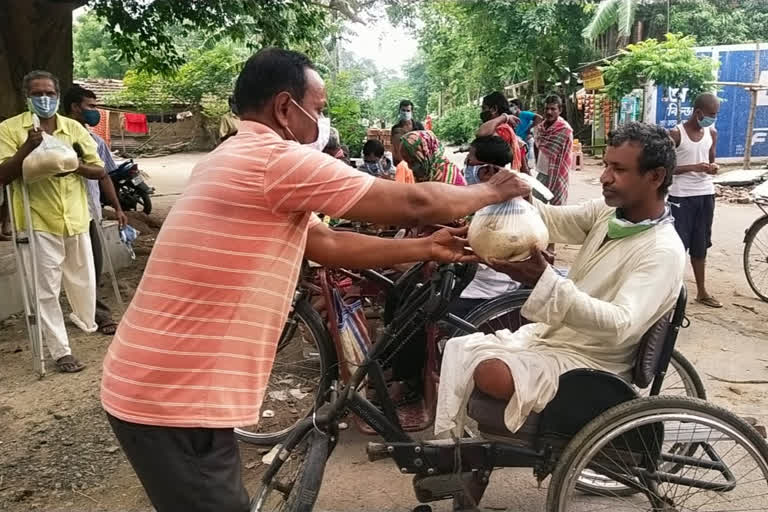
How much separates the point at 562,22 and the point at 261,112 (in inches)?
789

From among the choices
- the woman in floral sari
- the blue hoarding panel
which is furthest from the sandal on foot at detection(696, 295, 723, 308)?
the blue hoarding panel

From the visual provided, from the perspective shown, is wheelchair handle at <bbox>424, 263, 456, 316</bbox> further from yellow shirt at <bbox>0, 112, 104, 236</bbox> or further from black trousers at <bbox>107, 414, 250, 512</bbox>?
yellow shirt at <bbox>0, 112, 104, 236</bbox>

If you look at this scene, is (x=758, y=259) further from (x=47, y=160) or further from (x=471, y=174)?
(x=47, y=160)

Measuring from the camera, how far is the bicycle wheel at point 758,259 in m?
5.59

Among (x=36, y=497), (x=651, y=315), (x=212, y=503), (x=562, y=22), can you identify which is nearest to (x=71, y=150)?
(x=36, y=497)

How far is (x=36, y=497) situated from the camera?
2953mm

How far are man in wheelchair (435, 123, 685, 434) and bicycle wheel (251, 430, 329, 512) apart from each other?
1.47ft

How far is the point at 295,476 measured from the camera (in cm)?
228

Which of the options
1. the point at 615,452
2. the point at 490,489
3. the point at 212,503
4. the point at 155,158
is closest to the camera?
the point at 212,503

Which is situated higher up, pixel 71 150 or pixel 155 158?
pixel 71 150

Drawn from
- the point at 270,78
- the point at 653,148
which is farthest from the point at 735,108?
the point at 270,78

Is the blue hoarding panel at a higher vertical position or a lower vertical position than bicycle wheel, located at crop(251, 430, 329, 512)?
higher

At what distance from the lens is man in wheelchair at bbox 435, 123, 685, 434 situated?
198 centimetres

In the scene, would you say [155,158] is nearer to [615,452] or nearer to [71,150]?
[71,150]
